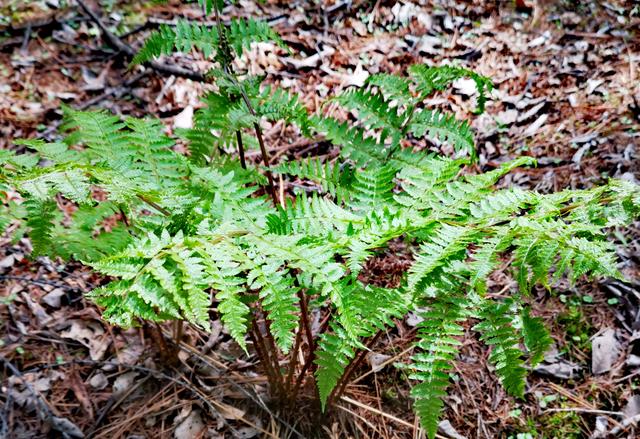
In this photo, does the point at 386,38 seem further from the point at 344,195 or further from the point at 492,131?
the point at 344,195

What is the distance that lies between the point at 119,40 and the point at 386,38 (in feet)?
6.55

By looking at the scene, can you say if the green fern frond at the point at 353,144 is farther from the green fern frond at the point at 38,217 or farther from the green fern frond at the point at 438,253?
the green fern frond at the point at 38,217

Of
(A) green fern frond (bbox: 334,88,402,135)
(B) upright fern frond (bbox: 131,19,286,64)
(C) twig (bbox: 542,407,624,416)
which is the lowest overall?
(C) twig (bbox: 542,407,624,416)

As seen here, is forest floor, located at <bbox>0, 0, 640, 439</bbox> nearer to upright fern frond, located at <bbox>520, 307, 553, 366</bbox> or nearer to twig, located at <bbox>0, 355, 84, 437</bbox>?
twig, located at <bbox>0, 355, 84, 437</bbox>

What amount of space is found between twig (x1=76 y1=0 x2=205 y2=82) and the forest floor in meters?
0.06

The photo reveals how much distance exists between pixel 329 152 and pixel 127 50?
5.59ft

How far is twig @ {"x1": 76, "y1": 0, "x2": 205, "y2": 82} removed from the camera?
12.5 feet

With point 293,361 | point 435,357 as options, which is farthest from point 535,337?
point 293,361

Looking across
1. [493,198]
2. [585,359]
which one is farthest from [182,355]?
[585,359]

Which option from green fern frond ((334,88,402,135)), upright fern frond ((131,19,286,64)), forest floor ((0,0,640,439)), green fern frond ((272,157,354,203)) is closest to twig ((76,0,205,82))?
forest floor ((0,0,640,439))

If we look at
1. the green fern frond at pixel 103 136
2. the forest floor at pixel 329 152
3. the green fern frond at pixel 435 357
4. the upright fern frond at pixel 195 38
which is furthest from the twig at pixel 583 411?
the green fern frond at pixel 103 136

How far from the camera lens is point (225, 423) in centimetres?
234

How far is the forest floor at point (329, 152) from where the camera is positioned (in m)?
2.43

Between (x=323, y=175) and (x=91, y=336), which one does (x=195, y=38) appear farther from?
(x=91, y=336)
